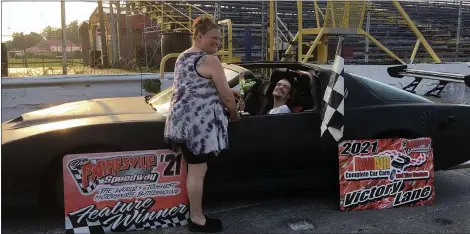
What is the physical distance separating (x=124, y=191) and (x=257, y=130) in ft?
3.52

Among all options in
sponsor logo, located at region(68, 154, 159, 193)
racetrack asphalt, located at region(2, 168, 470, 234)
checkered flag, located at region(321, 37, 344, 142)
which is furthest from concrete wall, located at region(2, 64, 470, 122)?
sponsor logo, located at region(68, 154, 159, 193)

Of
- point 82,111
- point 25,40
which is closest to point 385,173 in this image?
point 82,111

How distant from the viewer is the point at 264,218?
346cm

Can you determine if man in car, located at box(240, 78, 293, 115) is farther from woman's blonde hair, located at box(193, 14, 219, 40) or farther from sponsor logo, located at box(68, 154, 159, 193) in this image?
sponsor logo, located at box(68, 154, 159, 193)

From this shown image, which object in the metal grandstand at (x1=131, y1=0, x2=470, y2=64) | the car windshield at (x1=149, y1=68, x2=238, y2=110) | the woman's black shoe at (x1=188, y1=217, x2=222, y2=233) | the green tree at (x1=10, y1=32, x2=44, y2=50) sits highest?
the metal grandstand at (x1=131, y1=0, x2=470, y2=64)

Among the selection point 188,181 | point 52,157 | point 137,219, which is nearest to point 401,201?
point 188,181

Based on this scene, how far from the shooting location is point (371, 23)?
630 inches

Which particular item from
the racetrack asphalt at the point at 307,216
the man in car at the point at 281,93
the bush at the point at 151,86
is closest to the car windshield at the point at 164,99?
the man in car at the point at 281,93

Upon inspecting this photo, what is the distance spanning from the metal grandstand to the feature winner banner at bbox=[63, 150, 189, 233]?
967 cm

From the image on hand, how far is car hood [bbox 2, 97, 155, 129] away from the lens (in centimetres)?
354

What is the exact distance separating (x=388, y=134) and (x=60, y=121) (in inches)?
103

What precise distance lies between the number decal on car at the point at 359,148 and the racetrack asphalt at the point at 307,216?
46 centimetres

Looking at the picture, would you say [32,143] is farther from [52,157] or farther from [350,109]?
[350,109]

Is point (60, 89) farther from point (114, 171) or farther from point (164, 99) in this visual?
point (114, 171)
